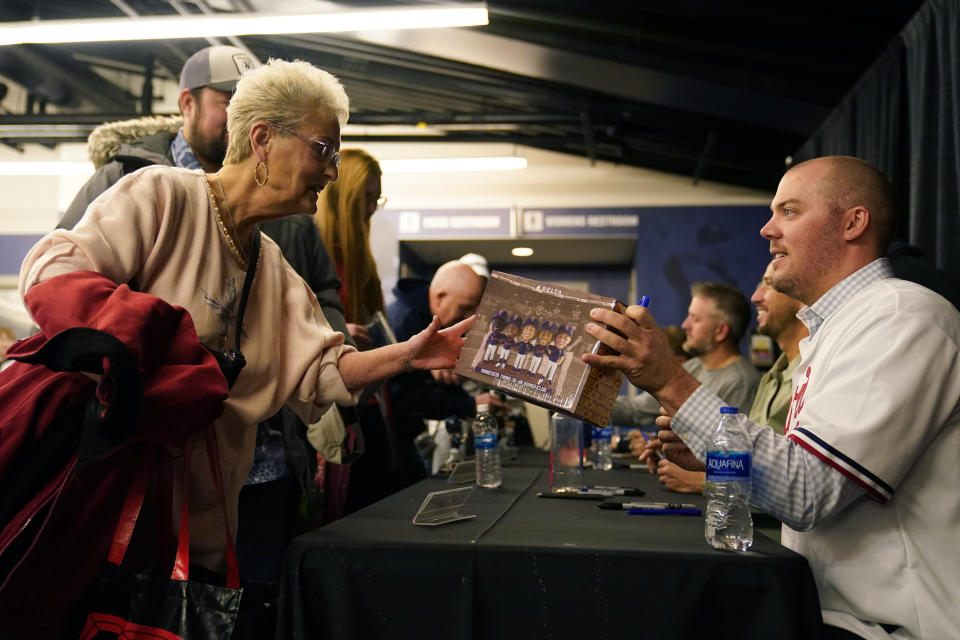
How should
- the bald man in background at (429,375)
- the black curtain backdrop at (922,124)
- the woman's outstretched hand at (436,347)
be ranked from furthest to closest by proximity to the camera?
1. the black curtain backdrop at (922,124)
2. the bald man in background at (429,375)
3. the woman's outstretched hand at (436,347)

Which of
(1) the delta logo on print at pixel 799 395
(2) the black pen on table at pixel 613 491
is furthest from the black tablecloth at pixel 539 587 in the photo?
(2) the black pen on table at pixel 613 491

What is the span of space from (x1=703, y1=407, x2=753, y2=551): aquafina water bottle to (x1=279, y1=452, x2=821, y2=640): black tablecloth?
5 centimetres

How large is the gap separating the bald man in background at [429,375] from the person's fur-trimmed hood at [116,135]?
4.13 ft

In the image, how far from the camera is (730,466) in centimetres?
134

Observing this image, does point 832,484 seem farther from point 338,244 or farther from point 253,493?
point 338,244

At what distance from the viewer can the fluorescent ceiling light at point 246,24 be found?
4246mm

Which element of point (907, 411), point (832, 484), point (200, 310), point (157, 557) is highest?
point (200, 310)

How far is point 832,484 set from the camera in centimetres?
132

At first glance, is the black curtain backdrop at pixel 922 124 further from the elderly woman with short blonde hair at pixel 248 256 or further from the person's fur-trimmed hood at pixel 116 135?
the person's fur-trimmed hood at pixel 116 135

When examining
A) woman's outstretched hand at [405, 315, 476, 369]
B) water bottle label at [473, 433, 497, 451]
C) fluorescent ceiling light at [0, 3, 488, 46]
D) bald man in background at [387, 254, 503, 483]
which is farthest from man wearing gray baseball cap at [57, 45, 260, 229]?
fluorescent ceiling light at [0, 3, 488, 46]

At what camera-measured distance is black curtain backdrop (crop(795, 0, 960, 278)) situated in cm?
344

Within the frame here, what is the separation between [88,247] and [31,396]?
10.1 inches

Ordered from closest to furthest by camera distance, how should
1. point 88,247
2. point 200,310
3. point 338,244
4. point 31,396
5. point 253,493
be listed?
point 31,396
point 88,247
point 200,310
point 253,493
point 338,244

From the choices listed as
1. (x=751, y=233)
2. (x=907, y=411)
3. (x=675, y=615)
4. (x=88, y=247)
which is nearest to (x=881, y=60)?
(x=751, y=233)
